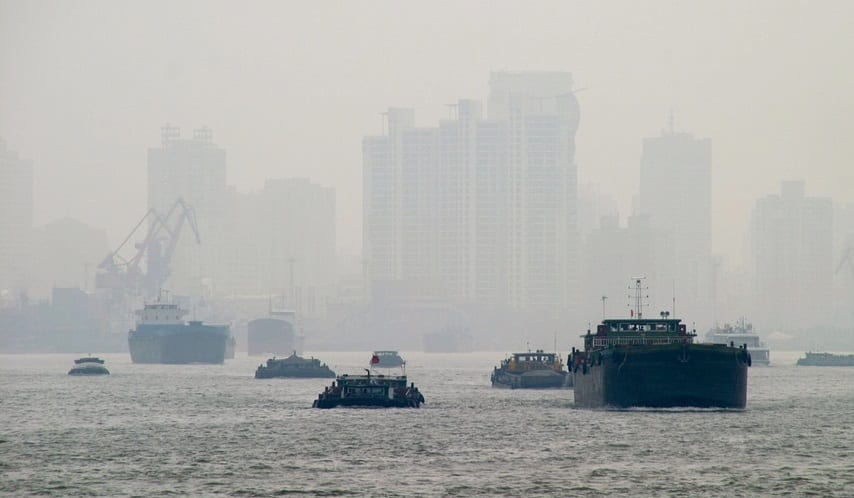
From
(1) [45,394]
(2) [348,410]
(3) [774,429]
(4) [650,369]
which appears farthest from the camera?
(1) [45,394]

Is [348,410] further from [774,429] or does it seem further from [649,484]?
[649,484]

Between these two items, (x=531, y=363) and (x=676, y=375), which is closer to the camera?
(x=676, y=375)

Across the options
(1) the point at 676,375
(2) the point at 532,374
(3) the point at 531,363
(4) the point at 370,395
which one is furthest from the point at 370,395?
(3) the point at 531,363

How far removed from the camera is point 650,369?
395 ft

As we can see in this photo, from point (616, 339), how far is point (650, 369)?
579 inches

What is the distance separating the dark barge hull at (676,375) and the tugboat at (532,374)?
195 ft

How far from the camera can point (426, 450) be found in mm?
94062

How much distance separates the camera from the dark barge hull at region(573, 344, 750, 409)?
393ft

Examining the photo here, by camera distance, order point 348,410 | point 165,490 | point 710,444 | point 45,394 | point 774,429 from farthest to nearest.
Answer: point 45,394
point 348,410
point 774,429
point 710,444
point 165,490

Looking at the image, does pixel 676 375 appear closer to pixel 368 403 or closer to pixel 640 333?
pixel 640 333

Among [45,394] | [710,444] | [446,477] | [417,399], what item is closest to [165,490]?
[446,477]

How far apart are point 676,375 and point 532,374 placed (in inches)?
2558

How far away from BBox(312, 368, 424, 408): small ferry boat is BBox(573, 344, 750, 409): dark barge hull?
1716cm

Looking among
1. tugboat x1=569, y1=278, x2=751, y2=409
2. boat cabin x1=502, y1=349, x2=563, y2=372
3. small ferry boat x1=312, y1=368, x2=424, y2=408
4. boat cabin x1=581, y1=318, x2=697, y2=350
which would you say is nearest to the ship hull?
boat cabin x1=502, y1=349, x2=563, y2=372
